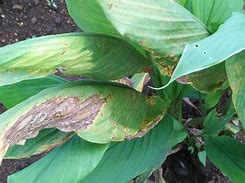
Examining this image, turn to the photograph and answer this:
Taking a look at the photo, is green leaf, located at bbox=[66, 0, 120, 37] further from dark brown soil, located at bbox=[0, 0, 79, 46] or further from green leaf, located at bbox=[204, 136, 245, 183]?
dark brown soil, located at bbox=[0, 0, 79, 46]

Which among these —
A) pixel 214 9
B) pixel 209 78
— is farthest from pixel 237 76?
pixel 214 9

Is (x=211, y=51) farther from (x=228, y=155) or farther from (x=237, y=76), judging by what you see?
(x=228, y=155)

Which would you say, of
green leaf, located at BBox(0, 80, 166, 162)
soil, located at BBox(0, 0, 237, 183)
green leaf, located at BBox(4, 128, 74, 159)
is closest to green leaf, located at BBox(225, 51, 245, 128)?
green leaf, located at BBox(0, 80, 166, 162)

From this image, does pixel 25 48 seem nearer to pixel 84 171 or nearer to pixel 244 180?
pixel 84 171

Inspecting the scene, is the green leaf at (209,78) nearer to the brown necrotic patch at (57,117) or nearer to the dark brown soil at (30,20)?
Result: the brown necrotic patch at (57,117)

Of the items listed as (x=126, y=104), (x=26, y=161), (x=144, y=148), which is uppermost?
(x=126, y=104)

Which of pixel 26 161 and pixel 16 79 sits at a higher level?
pixel 16 79

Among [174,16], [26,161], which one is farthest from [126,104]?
[26,161]
